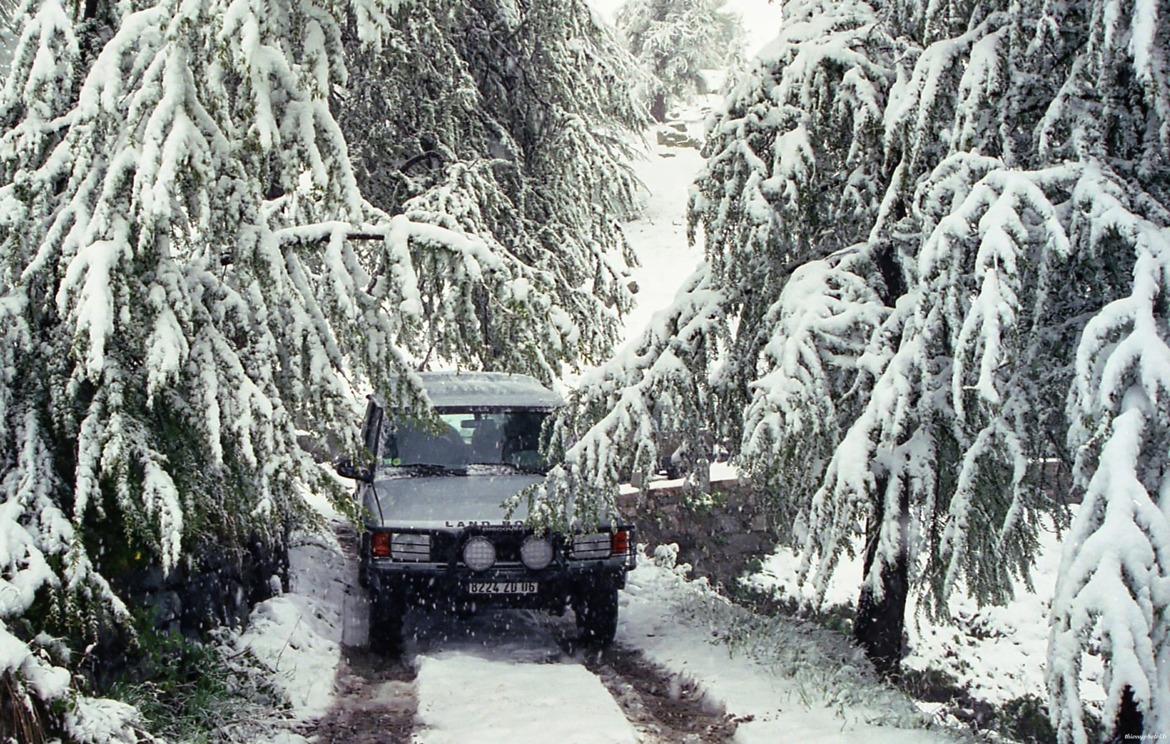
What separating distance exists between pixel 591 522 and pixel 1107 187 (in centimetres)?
394

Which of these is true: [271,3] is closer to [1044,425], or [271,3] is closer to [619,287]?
[1044,425]

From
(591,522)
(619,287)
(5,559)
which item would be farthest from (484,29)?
(5,559)

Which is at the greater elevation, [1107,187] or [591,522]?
[1107,187]

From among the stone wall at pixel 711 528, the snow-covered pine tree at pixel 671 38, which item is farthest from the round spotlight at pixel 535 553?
the snow-covered pine tree at pixel 671 38

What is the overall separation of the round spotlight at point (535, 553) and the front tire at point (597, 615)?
0.54 meters

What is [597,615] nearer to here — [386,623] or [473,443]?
[386,623]

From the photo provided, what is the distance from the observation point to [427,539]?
721 cm

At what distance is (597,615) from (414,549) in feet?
5.26

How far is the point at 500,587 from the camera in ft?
23.8

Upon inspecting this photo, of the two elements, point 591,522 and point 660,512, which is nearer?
point 591,522

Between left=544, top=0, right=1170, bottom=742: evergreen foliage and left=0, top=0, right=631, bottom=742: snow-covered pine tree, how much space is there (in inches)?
81.5

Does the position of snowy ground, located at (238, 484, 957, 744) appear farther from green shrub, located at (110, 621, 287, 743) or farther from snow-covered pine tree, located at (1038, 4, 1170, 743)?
snow-covered pine tree, located at (1038, 4, 1170, 743)

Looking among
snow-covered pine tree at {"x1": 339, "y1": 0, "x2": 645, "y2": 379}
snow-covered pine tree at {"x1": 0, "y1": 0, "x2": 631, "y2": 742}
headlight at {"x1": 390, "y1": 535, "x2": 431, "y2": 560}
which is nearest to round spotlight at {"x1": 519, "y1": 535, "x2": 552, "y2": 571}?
headlight at {"x1": 390, "y1": 535, "x2": 431, "y2": 560}

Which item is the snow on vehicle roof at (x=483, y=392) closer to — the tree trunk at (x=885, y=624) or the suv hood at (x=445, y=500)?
the suv hood at (x=445, y=500)
